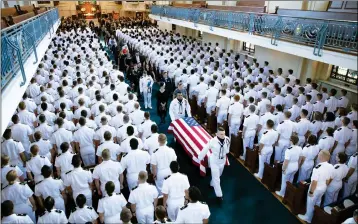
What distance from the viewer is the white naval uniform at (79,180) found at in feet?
15.9

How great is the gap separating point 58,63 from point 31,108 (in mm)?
5498

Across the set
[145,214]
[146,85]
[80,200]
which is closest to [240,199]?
[145,214]

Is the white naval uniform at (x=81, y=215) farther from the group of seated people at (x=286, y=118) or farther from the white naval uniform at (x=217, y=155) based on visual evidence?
the group of seated people at (x=286, y=118)

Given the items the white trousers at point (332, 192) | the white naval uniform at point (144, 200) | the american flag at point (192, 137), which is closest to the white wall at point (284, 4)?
the american flag at point (192, 137)

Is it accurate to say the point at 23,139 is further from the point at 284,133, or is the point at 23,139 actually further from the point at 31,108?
the point at 284,133

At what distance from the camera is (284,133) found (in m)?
6.59

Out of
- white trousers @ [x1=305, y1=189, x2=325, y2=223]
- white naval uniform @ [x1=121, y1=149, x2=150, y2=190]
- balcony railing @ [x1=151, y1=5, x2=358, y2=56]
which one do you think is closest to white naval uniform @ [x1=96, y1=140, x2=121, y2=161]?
white naval uniform @ [x1=121, y1=149, x2=150, y2=190]

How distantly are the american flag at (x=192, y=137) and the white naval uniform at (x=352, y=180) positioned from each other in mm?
2921

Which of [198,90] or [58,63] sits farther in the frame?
[58,63]

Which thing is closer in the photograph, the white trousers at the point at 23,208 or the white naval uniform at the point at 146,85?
the white trousers at the point at 23,208

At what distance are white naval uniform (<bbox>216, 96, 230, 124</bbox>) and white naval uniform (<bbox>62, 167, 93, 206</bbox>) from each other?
4.81 meters

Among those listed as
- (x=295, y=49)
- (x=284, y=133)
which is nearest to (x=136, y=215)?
(x=284, y=133)

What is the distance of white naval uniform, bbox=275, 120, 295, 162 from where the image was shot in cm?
651

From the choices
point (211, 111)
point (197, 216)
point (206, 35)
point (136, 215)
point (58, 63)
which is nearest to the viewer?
point (197, 216)
